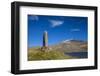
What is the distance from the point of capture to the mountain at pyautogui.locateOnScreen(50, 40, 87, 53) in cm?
146

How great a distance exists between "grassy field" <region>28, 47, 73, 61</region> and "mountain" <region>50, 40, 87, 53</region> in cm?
3

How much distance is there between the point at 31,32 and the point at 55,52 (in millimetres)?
183

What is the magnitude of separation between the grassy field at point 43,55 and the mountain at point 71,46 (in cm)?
3

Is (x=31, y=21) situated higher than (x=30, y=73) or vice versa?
(x=31, y=21)

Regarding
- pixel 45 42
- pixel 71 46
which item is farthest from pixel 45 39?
pixel 71 46

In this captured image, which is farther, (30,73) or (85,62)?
(85,62)

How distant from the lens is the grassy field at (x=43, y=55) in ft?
4.57

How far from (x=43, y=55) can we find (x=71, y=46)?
7.3 inches

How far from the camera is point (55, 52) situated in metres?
1.45

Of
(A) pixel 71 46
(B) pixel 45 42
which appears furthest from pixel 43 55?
(A) pixel 71 46

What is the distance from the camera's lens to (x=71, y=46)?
1.50 meters

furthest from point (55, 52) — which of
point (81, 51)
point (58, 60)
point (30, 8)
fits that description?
point (30, 8)

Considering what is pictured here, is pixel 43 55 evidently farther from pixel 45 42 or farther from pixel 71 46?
pixel 71 46
